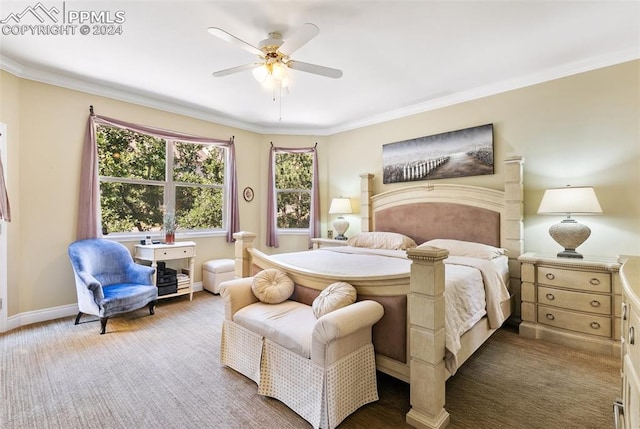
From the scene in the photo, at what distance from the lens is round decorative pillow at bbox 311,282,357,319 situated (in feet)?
6.25

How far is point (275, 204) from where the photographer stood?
5.40m

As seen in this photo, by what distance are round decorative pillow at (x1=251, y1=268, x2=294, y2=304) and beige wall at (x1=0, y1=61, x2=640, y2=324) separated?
110 inches

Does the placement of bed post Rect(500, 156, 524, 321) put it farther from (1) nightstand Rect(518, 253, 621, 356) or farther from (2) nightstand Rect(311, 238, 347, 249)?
(2) nightstand Rect(311, 238, 347, 249)

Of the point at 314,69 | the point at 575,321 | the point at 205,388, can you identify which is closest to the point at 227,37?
the point at 314,69

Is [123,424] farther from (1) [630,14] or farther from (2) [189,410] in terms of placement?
(1) [630,14]

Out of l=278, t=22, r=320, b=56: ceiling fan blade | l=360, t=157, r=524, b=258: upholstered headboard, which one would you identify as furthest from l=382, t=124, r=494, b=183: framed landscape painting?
l=278, t=22, r=320, b=56: ceiling fan blade

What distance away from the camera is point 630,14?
89.9 inches

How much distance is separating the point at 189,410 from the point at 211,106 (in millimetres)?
3917

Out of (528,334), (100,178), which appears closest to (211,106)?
(100,178)

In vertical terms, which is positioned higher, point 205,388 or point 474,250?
point 474,250

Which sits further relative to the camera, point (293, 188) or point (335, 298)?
point (293, 188)

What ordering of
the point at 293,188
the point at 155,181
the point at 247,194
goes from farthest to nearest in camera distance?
the point at 293,188
the point at 247,194
the point at 155,181

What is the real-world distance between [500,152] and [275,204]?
3653 mm

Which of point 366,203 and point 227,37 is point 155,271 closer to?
point 227,37
